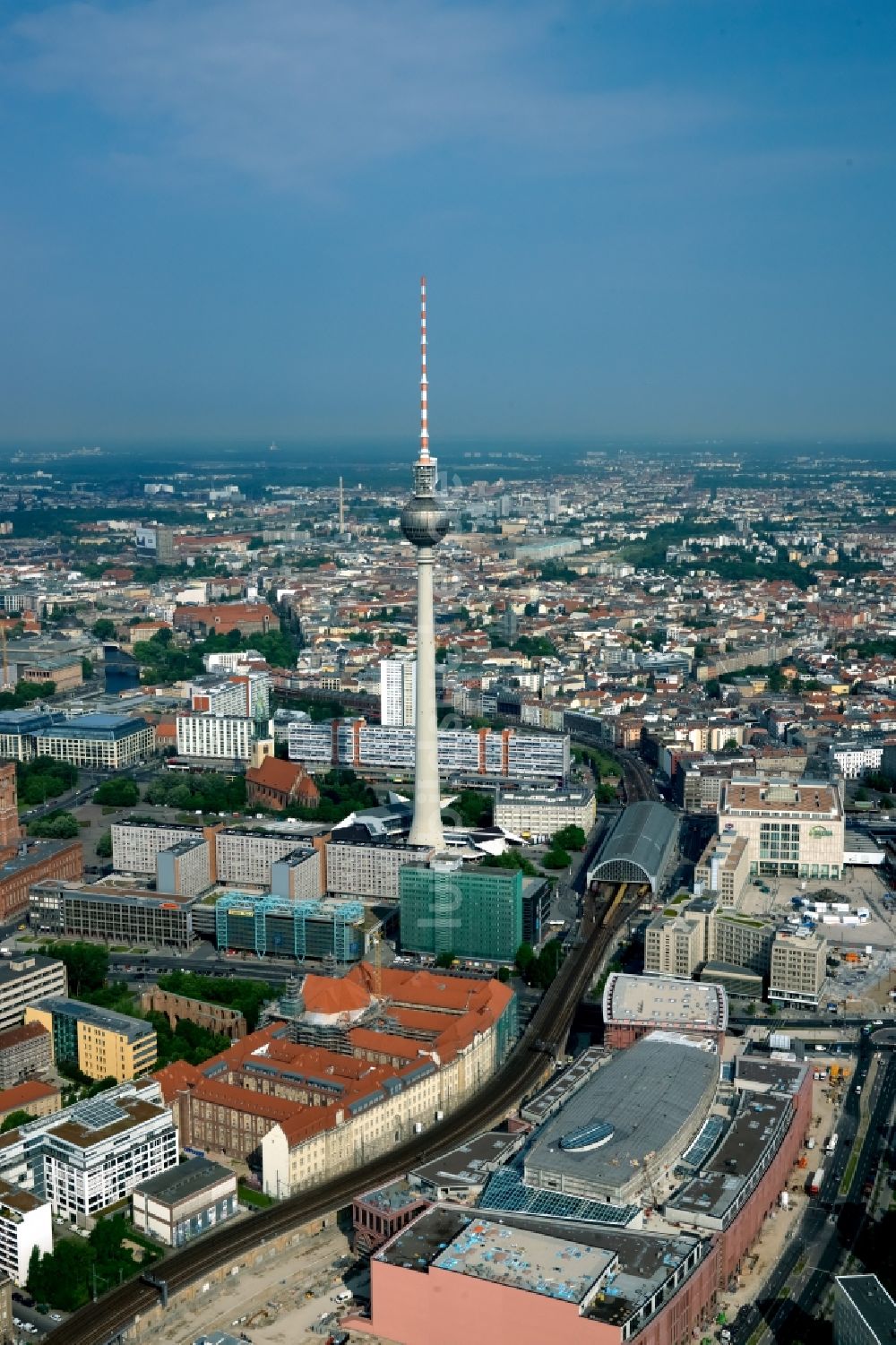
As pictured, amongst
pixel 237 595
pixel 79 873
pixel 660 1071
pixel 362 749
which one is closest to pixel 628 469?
pixel 237 595

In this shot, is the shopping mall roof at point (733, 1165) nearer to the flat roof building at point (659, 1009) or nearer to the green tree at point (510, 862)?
the flat roof building at point (659, 1009)

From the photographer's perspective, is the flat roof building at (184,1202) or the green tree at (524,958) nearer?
the flat roof building at (184,1202)

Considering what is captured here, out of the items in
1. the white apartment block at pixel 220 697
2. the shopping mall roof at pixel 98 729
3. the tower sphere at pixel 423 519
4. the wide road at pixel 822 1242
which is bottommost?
the wide road at pixel 822 1242

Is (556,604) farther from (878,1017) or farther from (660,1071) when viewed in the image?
(660,1071)

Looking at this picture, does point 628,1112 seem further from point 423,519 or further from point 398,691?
point 398,691

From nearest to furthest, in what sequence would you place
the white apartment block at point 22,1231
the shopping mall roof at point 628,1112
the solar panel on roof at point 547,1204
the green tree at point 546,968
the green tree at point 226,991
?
the solar panel on roof at point 547,1204 < the white apartment block at point 22,1231 < the shopping mall roof at point 628,1112 < the green tree at point 226,991 < the green tree at point 546,968

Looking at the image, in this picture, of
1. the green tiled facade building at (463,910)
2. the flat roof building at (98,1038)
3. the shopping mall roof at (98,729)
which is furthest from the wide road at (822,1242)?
the shopping mall roof at (98,729)

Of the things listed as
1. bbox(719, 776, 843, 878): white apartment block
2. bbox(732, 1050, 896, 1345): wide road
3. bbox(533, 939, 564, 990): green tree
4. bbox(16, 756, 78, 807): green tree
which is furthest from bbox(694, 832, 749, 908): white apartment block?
bbox(16, 756, 78, 807): green tree

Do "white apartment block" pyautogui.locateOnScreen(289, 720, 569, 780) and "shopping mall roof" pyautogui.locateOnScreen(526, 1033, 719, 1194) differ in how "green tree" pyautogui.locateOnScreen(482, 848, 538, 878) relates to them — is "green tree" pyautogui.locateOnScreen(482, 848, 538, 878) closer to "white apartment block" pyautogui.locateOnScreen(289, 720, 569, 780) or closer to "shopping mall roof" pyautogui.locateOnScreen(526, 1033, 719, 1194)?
"white apartment block" pyautogui.locateOnScreen(289, 720, 569, 780)
